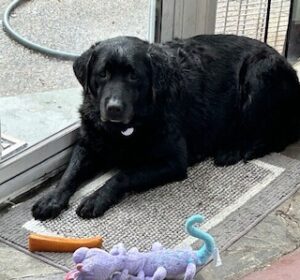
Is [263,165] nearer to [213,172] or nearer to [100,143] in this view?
[213,172]

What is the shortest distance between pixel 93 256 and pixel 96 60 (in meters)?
0.81

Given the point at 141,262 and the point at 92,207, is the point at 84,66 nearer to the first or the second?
the point at 92,207

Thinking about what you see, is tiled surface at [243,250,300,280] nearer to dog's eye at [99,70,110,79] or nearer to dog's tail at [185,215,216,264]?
dog's tail at [185,215,216,264]

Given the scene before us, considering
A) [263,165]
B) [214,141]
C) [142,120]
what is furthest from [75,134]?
[263,165]

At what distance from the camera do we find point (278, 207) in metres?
2.71

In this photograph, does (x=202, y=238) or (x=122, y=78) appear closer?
(x=202, y=238)

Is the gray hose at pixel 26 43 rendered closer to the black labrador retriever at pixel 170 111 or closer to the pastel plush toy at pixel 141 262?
the black labrador retriever at pixel 170 111

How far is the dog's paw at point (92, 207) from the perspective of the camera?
2600 millimetres

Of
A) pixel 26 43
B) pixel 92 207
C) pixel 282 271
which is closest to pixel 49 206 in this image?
pixel 92 207

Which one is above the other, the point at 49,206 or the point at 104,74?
the point at 104,74

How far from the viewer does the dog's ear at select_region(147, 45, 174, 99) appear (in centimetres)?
267

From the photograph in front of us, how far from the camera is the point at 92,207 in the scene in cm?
261

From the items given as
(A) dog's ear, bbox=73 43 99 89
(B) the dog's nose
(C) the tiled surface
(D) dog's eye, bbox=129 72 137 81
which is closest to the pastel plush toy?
(C) the tiled surface

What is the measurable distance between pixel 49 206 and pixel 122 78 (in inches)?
20.3
